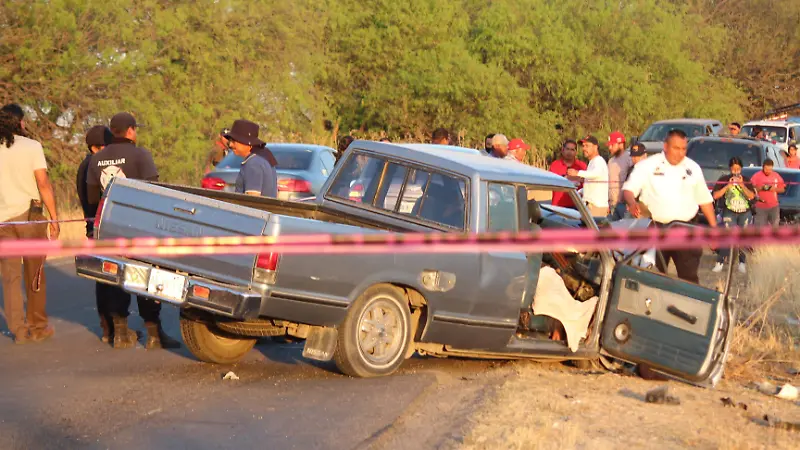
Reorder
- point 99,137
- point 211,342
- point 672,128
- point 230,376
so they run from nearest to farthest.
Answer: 1. point 230,376
2. point 211,342
3. point 99,137
4. point 672,128

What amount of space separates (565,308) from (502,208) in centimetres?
89

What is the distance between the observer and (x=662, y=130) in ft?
100

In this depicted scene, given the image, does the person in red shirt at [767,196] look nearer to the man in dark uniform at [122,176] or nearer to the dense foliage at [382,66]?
the man in dark uniform at [122,176]

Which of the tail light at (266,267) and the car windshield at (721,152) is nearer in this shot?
the tail light at (266,267)

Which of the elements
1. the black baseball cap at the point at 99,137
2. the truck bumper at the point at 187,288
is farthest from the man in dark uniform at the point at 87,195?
the truck bumper at the point at 187,288

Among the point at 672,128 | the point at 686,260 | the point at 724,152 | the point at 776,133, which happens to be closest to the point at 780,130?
the point at 776,133

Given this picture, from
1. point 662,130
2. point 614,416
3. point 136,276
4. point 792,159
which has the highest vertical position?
point 662,130

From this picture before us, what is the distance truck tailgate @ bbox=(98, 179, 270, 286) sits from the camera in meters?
7.83

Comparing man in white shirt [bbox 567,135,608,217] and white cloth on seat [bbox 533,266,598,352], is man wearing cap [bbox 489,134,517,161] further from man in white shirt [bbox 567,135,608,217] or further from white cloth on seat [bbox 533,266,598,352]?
white cloth on seat [bbox 533,266,598,352]

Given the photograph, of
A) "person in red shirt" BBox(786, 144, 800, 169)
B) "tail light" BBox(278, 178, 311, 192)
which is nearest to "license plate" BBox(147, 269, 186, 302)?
"tail light" BBox(278, 178, 311, 192)

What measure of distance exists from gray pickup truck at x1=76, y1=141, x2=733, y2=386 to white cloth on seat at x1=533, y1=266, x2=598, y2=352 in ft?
0.21

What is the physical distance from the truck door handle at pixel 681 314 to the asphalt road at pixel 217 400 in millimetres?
1344

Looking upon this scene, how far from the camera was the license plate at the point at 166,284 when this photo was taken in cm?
809

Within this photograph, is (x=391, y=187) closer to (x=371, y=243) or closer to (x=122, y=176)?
(x=371, y=243)
